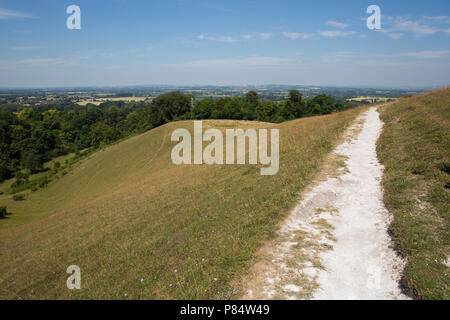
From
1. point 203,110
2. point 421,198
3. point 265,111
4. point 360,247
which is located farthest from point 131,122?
point 360,247

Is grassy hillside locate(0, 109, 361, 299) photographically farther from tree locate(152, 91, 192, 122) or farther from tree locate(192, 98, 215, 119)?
tree locate(152, 91, 192, 122)

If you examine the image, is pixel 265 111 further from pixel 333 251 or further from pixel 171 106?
pixel 333 251

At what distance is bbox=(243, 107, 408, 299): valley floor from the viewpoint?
5.40 metres

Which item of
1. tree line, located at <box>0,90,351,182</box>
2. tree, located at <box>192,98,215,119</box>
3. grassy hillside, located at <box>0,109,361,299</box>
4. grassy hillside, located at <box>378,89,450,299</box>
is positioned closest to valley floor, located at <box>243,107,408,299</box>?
grassy hillside, located at <box>378,89,450,299</box>

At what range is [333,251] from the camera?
22.1ft

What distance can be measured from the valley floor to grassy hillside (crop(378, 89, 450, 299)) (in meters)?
0.39

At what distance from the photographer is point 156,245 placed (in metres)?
10.4

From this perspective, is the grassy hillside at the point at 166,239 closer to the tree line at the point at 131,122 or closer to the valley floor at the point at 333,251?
the valley floor at the point at 333,251

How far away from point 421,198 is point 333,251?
15.2ft

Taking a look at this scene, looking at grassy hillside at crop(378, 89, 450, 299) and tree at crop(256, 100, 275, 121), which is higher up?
tree at crop(256, 100, 275, 121)

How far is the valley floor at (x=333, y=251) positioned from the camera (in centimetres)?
540

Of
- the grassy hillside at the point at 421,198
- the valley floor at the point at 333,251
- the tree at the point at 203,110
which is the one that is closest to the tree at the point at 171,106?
the tree at the point at 203,110
